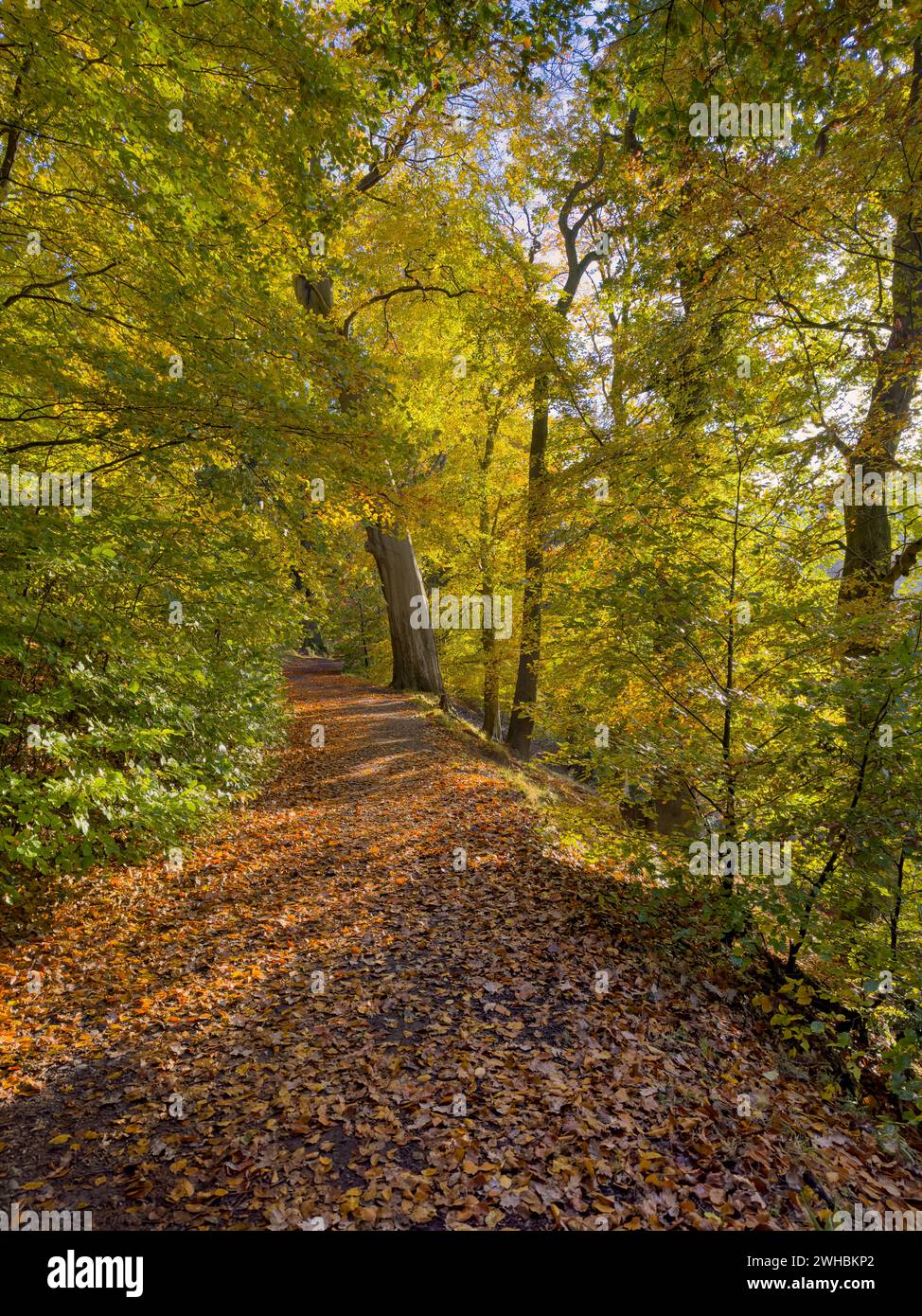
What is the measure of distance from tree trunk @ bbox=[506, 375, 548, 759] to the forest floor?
3.13 meters

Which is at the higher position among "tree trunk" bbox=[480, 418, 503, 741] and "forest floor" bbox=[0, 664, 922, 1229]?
"tree trunk" bbox=[480, 418, 503, 741]

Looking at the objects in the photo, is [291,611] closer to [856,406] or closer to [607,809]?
[607,809]

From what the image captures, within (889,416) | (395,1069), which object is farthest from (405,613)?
(395,1069)

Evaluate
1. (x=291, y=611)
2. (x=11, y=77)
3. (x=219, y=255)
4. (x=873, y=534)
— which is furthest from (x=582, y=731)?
(x=11, y=77)

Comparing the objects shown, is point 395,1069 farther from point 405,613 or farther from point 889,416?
point 405,613

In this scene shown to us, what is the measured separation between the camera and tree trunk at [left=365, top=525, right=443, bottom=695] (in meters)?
15.4

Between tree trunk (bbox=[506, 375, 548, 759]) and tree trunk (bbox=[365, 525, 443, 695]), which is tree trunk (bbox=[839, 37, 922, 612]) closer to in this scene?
tree trunk (bbox=[506, 375, 548, 759])

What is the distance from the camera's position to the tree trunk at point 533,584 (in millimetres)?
8852

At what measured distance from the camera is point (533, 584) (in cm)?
791

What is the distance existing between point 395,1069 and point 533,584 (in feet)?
19.3

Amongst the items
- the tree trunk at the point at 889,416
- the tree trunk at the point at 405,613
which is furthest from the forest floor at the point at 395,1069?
the tree trunk at the point at 405,613

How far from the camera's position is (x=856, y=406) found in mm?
6363

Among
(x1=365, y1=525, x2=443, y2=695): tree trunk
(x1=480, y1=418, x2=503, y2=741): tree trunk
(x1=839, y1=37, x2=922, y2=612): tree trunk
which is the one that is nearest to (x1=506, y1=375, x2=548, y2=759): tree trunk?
(x1=480, y1=418, x2=503, y2=741): tree trunk

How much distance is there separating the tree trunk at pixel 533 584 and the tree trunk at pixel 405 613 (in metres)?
3.03
